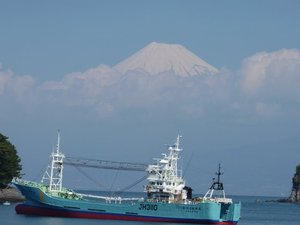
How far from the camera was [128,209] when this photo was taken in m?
105

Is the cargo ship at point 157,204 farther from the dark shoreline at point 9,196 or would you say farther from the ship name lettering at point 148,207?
the dark shoreline at point 9,196

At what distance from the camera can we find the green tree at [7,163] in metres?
151

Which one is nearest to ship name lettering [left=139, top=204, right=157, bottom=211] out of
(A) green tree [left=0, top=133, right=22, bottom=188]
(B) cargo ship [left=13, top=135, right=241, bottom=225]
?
(B) cargo ship [left=13, top=135, right=241, bottom=225]

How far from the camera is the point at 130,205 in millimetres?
104875

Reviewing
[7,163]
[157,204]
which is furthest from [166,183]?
[7,163]

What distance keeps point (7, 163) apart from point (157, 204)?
54.0 metres

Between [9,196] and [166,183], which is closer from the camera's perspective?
[166,183]

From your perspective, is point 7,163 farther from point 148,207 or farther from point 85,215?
point 148,207

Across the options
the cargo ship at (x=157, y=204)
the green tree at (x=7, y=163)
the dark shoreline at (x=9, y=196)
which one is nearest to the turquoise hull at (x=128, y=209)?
the cargo ship at (x=157, y=204)

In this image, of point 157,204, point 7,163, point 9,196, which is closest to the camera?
point 157,204

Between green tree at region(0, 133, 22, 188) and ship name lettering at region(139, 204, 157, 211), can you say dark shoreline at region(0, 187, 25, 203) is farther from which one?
ship name lettering at region(139, 204, 157, 211)

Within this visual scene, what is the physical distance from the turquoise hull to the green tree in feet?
128

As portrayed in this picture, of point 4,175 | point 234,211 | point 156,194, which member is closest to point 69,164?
point 156,194

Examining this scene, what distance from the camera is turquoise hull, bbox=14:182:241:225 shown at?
10194cm
